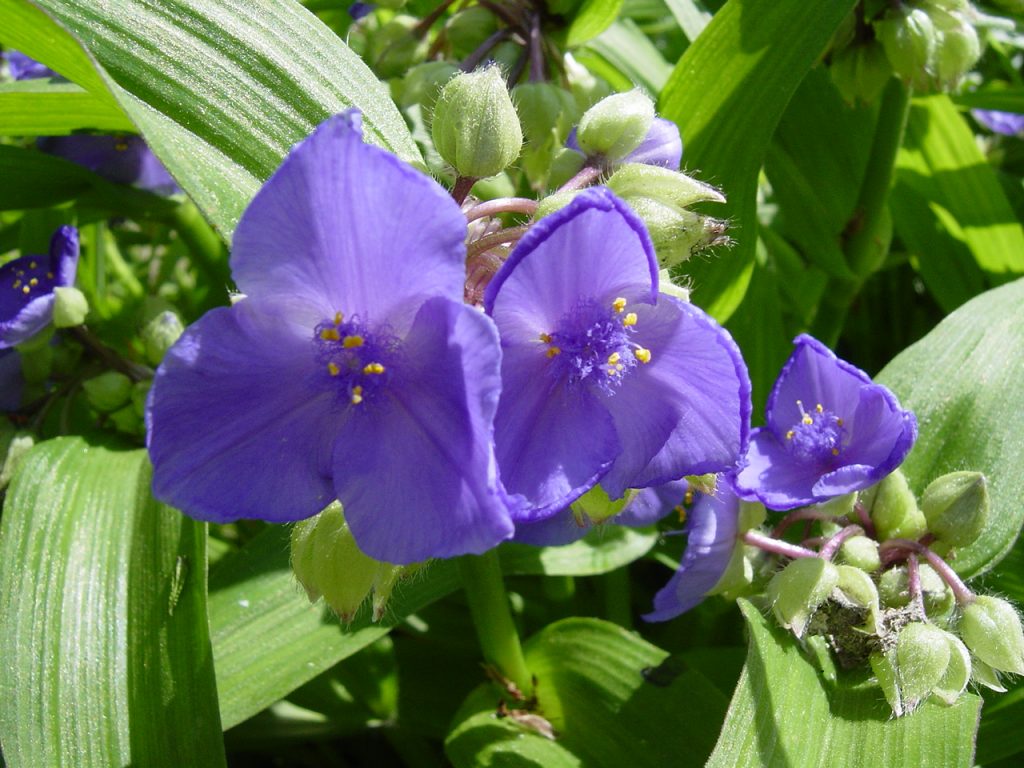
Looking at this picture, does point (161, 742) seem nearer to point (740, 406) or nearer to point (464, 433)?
point (464, 433)

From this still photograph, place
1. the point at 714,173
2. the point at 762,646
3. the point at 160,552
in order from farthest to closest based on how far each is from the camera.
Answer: the point at 714,173 < the point at 160,552 < the point at 762,646

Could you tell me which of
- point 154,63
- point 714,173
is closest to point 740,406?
point 714,173

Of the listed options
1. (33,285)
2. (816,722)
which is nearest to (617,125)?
(816,722)

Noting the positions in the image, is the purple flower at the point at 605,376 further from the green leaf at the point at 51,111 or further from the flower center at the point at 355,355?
the green leaf at the point at 51,111

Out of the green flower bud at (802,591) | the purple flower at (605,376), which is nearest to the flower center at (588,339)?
the purple flower at (605,376)

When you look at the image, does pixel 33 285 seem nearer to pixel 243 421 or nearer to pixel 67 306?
pixel 67 306
